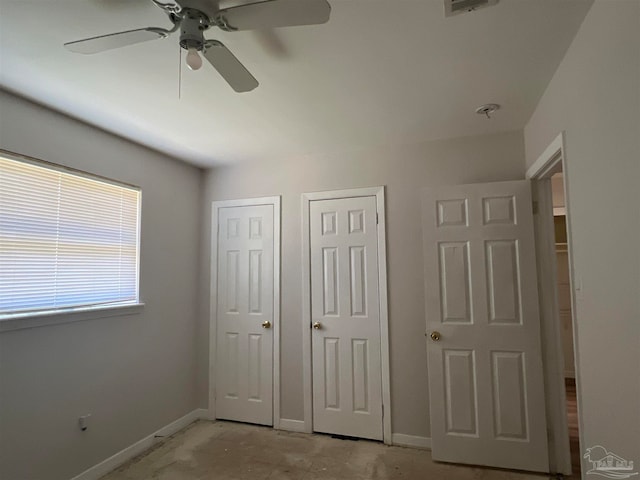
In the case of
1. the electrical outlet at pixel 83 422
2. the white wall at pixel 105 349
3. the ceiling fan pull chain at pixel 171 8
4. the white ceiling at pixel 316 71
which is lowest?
the electrical outlet at pixel 83 422

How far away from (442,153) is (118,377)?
3.08 meters

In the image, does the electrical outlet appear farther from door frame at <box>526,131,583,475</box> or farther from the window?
door frame at <box>526,131,583,475</box>

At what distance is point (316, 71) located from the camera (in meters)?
1.89

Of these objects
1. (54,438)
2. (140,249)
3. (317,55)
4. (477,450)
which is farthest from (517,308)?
(54,438)

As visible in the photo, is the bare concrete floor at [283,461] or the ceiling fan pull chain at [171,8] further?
the bare concrete floor at [283,461]

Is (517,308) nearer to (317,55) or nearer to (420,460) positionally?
(420,460)

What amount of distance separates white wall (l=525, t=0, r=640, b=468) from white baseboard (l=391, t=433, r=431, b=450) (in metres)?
1.29

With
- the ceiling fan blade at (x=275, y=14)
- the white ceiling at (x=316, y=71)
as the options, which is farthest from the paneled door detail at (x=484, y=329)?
the ceiling fan blade at (x=275, y=14)

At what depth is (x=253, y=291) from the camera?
133 inches

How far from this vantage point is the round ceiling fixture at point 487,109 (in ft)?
7.55

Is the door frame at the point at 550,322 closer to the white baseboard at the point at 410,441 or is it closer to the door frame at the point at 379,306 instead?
the white baseboard at the point at 410,441

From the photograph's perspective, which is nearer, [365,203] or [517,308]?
[517,308]

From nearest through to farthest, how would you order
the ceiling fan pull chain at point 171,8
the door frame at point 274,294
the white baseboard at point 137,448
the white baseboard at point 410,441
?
the ceiling fan pull chain at point 171,8 → the white baseboard at point 137,448 → the white baseboard at point 410,441 → the door frame at point 274,294

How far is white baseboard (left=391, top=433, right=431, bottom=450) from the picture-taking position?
109 inches
